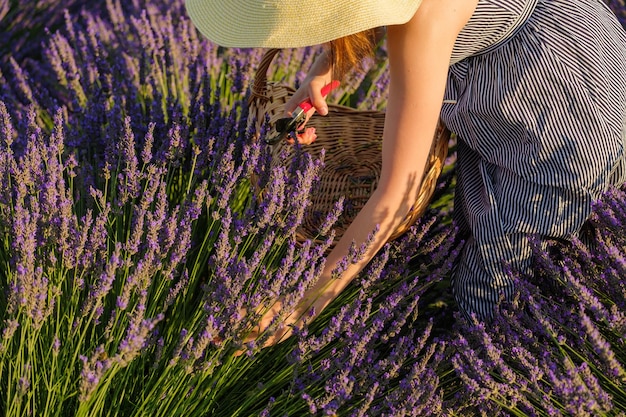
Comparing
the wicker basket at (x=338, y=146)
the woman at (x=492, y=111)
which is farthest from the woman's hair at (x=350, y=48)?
the wicker basket at (x=338, y=146)

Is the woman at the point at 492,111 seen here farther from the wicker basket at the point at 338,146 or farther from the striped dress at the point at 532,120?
the wicker basket at the point at 338,146

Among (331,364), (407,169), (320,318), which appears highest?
(407,169)

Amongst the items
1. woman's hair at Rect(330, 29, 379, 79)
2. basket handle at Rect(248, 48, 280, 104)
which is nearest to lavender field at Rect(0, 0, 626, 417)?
basket handle at Rect(248, 48, 280, 104)

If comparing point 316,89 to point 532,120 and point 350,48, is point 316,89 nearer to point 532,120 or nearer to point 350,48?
point 350,48

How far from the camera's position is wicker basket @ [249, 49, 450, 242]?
2283mm

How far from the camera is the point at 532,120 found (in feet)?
6.23

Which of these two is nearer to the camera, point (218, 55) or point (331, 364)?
point (331, 364)

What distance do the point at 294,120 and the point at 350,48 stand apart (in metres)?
0.39

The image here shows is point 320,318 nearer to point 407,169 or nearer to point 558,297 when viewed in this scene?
point 407,169

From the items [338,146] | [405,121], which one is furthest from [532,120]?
[338,146]

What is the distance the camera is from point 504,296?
193cm

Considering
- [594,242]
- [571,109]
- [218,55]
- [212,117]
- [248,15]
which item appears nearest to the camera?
[248,15]

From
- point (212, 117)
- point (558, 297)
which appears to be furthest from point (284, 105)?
point (558, 297)

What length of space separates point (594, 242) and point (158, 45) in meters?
1.65
